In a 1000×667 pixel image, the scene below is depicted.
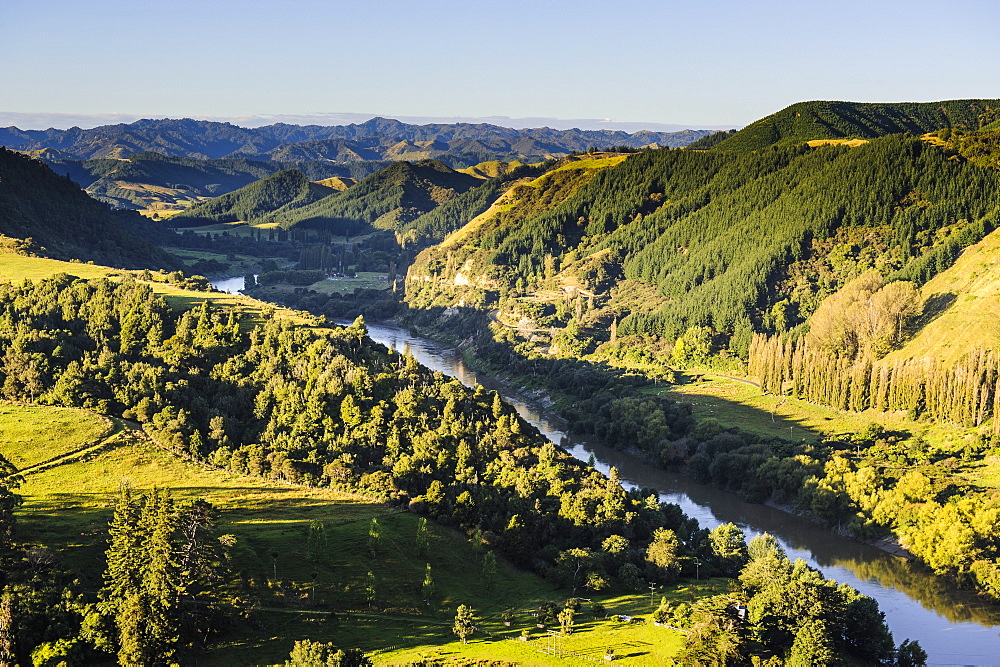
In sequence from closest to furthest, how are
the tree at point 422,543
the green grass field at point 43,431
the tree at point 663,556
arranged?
the tree at point 422,543
the tree at point 663,556
the green grass field at point 43,431

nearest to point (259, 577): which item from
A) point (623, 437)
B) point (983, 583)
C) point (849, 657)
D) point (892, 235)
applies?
point (849, 657)

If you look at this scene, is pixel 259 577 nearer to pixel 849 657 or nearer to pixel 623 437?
pixel 849 657

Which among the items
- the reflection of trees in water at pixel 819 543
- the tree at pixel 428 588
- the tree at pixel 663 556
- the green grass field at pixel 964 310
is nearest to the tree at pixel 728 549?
the tree at pixel 663 556

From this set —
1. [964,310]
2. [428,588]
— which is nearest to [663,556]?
[428,588]

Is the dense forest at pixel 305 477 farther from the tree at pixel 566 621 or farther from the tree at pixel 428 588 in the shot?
the tree at pixel 428 588

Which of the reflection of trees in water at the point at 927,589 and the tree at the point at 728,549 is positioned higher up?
the tree at the point at 728,549

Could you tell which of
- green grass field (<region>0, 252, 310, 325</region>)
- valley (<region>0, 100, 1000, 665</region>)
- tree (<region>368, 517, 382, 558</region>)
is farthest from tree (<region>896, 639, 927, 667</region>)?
Result: green grass field (<region>0, 252, 310, 325</region>)

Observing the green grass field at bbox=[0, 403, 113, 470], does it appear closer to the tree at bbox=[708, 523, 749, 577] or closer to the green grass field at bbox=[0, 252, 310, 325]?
the green grass field at bbox=[0, 252, 310, 325]
